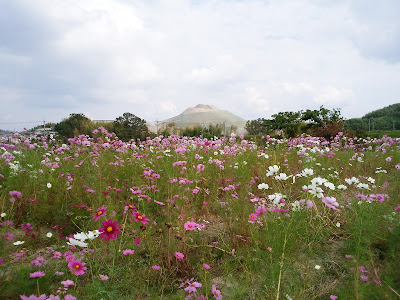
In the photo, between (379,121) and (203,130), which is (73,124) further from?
(379,121)

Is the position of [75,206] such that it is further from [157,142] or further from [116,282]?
[157,142]

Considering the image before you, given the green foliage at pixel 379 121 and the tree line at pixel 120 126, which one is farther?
the green foliage at pixel 379 121

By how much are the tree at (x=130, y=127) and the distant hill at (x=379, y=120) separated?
20.0 metres

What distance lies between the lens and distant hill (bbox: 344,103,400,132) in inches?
1240

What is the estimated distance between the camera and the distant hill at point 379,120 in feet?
103

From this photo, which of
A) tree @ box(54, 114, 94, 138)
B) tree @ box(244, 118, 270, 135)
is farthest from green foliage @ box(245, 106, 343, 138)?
tree @ box(54, 114, 94, 138)

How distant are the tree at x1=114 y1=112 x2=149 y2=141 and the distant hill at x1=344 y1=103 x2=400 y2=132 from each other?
20.0 metres

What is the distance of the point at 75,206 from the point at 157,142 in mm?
2833

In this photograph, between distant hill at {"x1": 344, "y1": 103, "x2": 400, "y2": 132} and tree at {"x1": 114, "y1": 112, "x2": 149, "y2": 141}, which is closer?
tree at {"x1": 114, "y1": 112, "x2": 149, "y2": 141}

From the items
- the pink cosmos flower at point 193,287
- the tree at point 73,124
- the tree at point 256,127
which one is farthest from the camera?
the tree at point 256,127

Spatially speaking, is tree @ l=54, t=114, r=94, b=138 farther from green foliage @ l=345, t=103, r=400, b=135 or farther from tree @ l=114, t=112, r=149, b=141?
green foliage @ l=345, t=103, r=400, b=135

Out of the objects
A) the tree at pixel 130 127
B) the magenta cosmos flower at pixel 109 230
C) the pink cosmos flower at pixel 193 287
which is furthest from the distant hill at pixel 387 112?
the magenta cosmos flower at pixel 109 230

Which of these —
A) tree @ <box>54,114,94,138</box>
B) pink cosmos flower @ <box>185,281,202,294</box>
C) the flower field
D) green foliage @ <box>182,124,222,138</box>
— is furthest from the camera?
green foliage @ <box>182,124,222,138</box>

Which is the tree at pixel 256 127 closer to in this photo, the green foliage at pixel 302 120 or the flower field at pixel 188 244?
the green foliage at pixel 302 120
